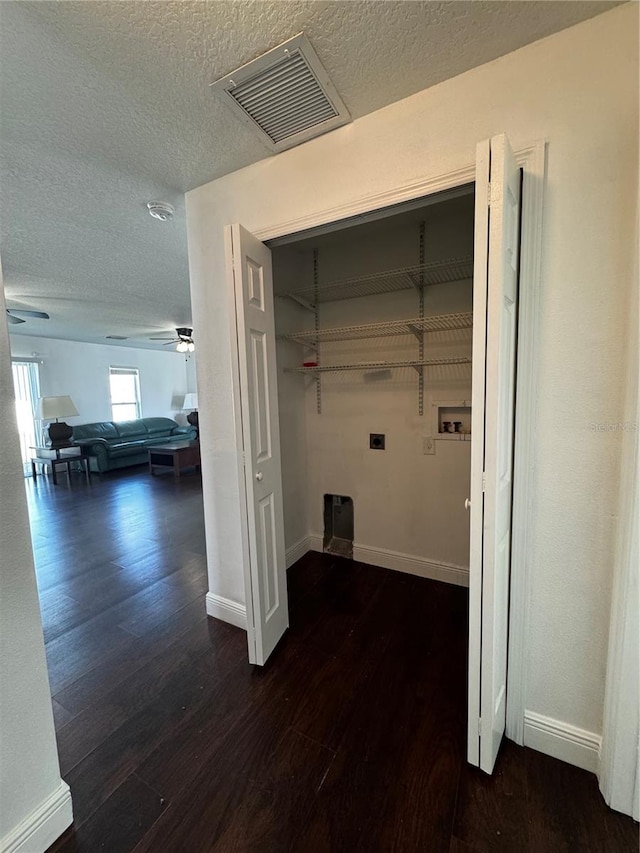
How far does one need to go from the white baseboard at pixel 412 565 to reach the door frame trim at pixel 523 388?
1028mm

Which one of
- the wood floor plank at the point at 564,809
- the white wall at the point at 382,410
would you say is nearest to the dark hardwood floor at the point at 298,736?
the wood floor plank at the point at 564,809

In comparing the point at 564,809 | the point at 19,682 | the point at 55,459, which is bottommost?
the point at 564,809

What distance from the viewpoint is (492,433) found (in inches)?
42.3

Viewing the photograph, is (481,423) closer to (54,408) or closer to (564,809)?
(564,809)

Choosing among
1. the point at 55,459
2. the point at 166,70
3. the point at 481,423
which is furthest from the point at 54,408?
the point at 481,423

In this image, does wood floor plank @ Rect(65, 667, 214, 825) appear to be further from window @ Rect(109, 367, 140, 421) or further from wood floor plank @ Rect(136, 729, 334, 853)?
window @ Rect(109, 367, 140, 421)

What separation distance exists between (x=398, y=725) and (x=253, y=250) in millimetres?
2173

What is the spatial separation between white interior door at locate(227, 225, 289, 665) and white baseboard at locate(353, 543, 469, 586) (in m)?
0.96

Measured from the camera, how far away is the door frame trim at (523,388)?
1194 millimetres

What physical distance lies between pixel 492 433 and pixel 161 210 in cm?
231

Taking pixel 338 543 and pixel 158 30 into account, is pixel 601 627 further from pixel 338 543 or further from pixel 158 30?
pixel 158 30

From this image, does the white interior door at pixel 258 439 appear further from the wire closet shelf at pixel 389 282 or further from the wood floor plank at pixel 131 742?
the wire closet shelf at pixel 389 282

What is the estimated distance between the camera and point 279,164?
5.57 feet

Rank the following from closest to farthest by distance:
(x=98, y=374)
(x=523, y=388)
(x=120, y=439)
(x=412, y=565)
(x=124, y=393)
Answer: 1. (x=523, y=388)
2. (x=412, y=565)
3. (x=120, y=439)
4. (x=98, y=374)
5. (x=124, y=393)
